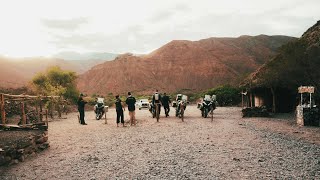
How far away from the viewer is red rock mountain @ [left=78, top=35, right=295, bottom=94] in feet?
300

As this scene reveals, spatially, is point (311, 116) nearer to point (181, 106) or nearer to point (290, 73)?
point (290, 73)

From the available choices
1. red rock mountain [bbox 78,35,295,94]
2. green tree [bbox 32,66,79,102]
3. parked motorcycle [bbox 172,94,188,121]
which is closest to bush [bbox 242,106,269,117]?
parked motorcycle [bbox 172,94,188,121]

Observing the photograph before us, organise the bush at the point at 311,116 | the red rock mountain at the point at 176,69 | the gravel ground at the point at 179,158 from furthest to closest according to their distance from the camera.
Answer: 1. the red rock mountain at the point at 176,69
2. the bush at the point at 311,116
3. the gravel ground at the point at 179,158

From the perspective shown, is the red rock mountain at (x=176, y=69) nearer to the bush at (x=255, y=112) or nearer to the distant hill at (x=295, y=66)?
the distant hill at (x=295, y=66)

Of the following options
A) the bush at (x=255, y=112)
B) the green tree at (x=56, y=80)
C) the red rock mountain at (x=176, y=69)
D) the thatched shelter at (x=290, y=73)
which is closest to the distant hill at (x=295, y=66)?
the thatched shelter at (x=290, y=73)

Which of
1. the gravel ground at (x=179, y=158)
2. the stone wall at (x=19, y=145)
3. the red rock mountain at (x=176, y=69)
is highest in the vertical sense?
the red rock mountain at (x=176, y=69)

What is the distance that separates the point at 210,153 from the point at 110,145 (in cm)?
416

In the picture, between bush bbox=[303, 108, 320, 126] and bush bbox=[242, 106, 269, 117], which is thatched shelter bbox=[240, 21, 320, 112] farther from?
bush bbox=[303, 108, 320, 126]

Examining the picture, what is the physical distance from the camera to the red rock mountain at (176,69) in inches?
3595

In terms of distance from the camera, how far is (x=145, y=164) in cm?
895

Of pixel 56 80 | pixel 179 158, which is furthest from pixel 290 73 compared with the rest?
pixel 56 80

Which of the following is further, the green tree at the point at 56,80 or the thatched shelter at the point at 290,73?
the green tree at the point at 56,80

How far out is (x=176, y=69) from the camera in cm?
Answer: 9788

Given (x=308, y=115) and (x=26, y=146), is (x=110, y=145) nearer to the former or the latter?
(x=26, y=146)
